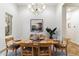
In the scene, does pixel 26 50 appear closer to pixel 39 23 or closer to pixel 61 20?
pixel 39 23

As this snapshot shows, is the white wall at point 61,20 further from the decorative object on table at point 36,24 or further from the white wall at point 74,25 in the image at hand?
the decorative object on table at point 36,24

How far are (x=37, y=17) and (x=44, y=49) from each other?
306cm

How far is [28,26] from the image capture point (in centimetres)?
672

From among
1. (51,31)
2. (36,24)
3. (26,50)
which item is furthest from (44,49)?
(36,24)

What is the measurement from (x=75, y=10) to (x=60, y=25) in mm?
1915

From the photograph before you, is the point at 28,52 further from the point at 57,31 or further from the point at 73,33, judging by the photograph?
the point at 73,33

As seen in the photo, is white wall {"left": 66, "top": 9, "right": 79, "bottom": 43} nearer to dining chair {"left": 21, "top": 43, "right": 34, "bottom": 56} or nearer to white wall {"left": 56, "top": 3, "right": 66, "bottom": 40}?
white wall {"left": 56, "top": 3, "right": 66, "bottom": 40}

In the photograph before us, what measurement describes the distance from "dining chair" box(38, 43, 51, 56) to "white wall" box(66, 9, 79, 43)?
332cm

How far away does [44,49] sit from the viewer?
4109mm

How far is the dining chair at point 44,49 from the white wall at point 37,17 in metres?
2.14

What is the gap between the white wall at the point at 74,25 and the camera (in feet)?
24.2

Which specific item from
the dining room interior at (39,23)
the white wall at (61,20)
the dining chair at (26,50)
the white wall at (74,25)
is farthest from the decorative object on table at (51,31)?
the dining chair at (26,50)

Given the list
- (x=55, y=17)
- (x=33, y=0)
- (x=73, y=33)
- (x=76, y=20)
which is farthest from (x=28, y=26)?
(x=33, y=0)

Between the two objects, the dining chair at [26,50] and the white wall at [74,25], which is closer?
the dining chair at [26,50]
